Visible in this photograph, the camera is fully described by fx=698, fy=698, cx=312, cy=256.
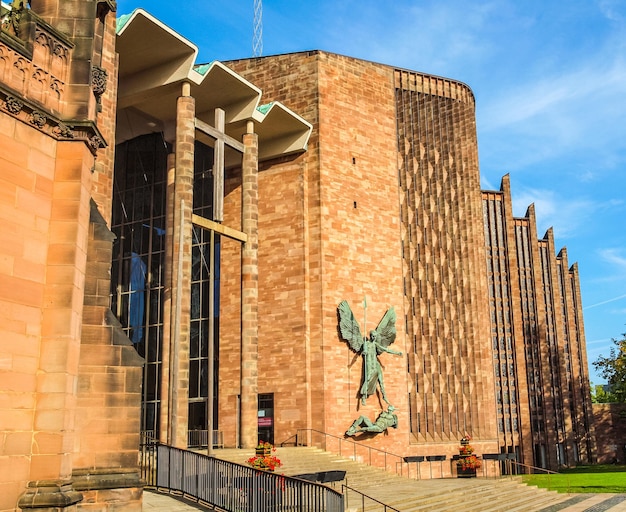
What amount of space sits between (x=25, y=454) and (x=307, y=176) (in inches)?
884

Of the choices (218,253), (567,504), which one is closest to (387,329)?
(218,253)

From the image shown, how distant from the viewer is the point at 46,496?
10.0 metres

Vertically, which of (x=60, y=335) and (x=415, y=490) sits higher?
(x=60, y=335)

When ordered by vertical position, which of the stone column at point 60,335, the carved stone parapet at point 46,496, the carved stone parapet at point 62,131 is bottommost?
the carved stone parapet at point 46,496

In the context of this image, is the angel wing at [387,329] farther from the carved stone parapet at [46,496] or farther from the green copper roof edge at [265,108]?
the carved stone parapet at [46,496]

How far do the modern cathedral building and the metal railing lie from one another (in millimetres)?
2276

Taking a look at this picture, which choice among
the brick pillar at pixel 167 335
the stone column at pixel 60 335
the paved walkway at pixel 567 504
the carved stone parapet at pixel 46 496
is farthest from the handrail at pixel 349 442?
the carved stone parapet at pixel 46 496

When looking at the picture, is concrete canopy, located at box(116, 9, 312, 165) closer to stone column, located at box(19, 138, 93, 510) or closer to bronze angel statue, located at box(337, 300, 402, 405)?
bronze angel statue, located at box(337, 300, 402, 405)

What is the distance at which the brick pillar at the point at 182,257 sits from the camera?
23.2 m

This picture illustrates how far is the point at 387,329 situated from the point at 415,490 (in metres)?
9.61

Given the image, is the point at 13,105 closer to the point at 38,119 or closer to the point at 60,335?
the point at 38,119

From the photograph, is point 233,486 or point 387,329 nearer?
point 233,486

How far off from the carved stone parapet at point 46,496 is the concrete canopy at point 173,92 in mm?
17379

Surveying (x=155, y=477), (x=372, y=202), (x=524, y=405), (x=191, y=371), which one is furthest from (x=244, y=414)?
(x=524, y=405)
